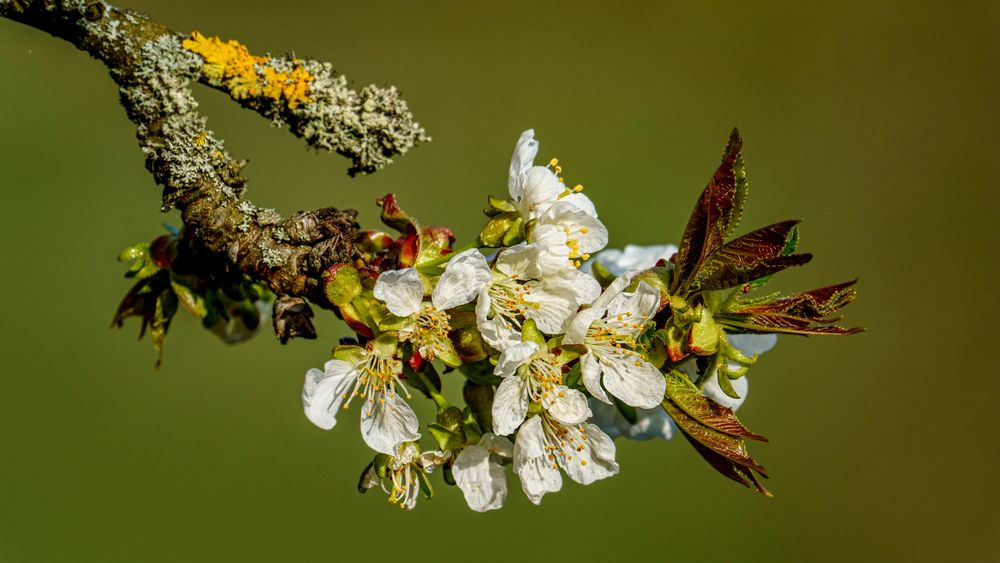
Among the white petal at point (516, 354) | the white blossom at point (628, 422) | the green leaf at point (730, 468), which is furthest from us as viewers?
the white blossom at point (628, 422)

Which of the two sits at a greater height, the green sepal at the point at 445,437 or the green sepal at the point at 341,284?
the green sepal at the point at 341,284

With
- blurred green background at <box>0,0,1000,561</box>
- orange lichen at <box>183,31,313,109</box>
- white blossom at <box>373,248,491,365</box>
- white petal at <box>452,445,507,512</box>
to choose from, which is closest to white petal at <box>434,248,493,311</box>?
white blossom at <box>373,248,491,365</box>

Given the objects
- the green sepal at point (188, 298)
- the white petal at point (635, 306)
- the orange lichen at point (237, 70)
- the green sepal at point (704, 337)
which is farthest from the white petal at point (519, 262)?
the green sepal at point (188, 298)

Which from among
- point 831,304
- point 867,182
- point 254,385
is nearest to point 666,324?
point 831,304

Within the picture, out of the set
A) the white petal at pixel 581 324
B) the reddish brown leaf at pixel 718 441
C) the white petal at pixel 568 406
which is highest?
the white petal at pixel 581 324

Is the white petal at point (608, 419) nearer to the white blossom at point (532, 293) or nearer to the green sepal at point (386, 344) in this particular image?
the white blossom at point (532, 293)

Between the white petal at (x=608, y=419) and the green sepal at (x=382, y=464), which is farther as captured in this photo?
the white petal at (x=608, y=419)

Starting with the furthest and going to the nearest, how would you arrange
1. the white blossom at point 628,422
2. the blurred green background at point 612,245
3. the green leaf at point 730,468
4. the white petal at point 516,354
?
the blurred green background at point 612,245 < the white blossom at point 628,422 < the green leaf at point 730,468 < the white petal at point 516,354

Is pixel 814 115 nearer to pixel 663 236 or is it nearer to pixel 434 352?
pixel 663 236
